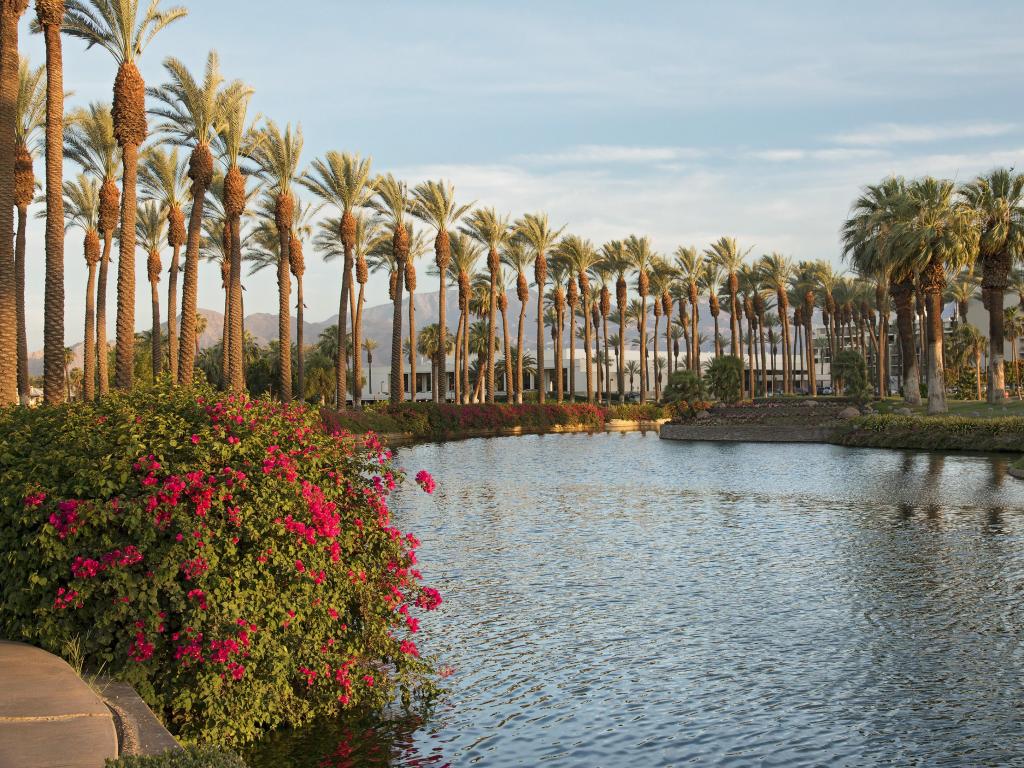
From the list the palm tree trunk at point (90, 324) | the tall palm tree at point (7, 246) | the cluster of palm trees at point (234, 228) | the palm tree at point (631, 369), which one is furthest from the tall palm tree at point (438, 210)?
the palm tree at point (631, 369)

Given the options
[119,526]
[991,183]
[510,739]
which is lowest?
[510,739]

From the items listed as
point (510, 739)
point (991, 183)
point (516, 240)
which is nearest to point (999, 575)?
point (510, 739)

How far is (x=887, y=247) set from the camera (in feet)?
170

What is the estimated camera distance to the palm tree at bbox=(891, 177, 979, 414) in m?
48.7

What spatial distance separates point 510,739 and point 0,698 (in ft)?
11.6

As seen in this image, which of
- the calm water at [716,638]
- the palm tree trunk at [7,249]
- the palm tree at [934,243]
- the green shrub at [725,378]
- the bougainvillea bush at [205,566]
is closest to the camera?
the bougainvillea bush at [205,566]

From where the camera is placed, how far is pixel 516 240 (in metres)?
80.1

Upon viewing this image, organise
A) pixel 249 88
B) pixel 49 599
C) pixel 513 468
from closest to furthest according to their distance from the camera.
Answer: pixel 49 599, pixel 513 468, pixel 249 88

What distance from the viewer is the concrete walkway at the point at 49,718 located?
558cm

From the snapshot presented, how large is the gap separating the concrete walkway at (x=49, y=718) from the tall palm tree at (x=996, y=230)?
49.5 metres

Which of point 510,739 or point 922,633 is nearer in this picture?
point 510,739

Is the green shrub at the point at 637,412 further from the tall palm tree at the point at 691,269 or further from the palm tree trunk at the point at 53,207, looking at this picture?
the palm tree trunk at the point at 53,207

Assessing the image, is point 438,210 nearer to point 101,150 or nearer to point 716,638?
point 101,150

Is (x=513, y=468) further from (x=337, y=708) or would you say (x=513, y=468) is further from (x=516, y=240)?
(x=516, y=240)
